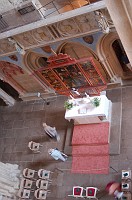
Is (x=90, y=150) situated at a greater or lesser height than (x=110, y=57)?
lesser

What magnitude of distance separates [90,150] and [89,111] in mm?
1314

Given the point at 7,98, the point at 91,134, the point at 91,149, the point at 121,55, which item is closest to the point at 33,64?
the point at 7,98

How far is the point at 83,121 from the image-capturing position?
10.6 meters

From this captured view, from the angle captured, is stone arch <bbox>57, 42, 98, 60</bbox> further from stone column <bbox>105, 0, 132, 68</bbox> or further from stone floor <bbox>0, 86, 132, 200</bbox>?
stone column <bbox>105, 0, 132, 68</bbox>

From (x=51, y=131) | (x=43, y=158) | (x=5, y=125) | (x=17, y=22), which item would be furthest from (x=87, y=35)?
(x=5, y=125)

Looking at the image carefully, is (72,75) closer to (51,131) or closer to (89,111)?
(89,111)

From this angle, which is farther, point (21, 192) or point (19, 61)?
point (19, 61)

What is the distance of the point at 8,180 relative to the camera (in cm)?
1009

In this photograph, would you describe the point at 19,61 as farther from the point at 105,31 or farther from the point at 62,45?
the point at 105,31

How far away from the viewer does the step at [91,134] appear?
10141 millimetres

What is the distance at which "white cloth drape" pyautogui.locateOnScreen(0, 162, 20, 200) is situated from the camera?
31.9 ft

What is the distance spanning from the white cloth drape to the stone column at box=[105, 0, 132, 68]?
24.2 feet

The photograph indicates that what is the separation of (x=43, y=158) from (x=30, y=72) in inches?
126

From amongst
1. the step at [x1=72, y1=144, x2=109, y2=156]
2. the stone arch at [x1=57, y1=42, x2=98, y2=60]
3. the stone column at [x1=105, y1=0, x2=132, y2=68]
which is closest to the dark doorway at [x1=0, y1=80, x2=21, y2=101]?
the stone arch at [x1=57, y1=42, x2=98, y2=60]
